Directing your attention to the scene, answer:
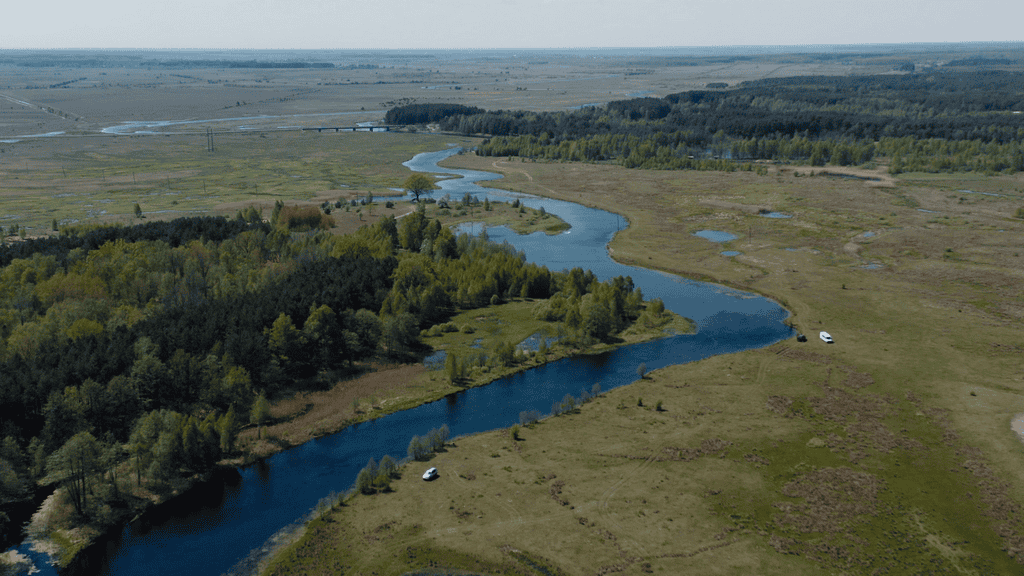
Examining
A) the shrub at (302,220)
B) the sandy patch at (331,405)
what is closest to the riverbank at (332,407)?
the sandy patch at (331,405)

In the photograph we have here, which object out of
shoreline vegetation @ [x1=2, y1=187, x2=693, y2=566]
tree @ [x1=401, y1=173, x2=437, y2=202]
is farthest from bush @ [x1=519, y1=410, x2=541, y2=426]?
tree @ [x1=401, y1=173, x2=437, y2=202]

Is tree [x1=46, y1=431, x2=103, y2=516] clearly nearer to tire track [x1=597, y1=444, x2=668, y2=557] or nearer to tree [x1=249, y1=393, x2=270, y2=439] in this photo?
tree [x1=249, y1=393, x2=270, y2=439]

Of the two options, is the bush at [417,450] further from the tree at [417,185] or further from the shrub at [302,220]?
the tree at [417,185]

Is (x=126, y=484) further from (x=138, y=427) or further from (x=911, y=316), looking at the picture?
(x=911, y=316)

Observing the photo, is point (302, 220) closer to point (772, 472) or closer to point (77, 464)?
point (77, 464)

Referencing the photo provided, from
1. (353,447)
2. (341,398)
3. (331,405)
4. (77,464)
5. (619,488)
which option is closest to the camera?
(77,464)

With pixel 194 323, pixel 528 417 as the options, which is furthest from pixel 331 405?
pixel 528 417

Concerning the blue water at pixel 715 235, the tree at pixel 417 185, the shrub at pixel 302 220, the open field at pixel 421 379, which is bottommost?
the open field at pixel 421 379
